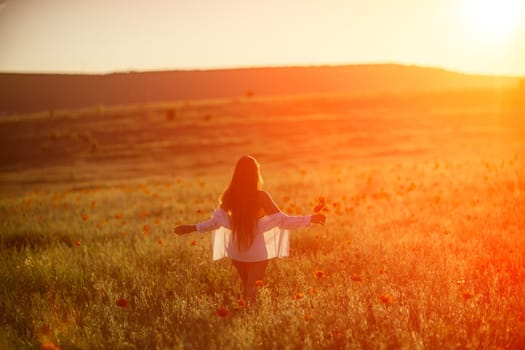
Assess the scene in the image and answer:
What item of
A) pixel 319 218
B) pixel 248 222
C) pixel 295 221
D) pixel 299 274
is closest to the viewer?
pixel 319 218

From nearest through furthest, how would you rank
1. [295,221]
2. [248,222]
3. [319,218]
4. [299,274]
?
1. [319,218]
2. [295,221]
3. [248,222]
4. [299,274]

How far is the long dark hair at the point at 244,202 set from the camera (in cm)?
488

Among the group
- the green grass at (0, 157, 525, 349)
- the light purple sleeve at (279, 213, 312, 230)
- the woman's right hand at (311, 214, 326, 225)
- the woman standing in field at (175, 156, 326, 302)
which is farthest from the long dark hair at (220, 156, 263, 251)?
the woman's right hand at (311, 214, 326, 225)

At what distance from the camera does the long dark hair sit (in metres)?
4.88

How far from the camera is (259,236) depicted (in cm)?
496

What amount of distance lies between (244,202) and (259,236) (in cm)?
35

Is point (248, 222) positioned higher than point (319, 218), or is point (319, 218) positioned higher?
point (319, 218)

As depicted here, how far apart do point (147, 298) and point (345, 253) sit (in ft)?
7.20

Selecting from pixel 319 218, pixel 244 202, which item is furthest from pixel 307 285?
pixel 244 202

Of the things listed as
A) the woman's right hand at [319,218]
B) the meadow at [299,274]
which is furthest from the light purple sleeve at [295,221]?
the meadow at [299,274]

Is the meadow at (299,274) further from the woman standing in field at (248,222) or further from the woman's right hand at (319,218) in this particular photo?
the woman's right hand at (319,218)

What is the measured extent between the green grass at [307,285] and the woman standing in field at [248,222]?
30 centimetres

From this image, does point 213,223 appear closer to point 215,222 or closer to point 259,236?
point 215,222

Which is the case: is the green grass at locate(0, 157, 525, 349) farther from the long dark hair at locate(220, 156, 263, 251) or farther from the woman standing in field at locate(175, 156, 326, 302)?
the long dark hair at locate(220, 156, 263, 251)
